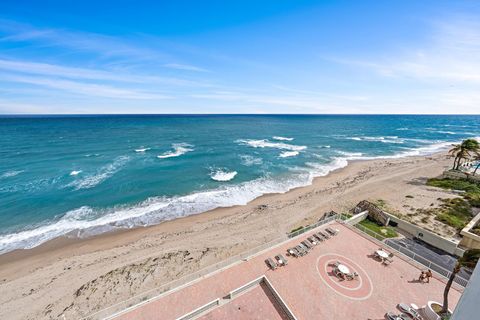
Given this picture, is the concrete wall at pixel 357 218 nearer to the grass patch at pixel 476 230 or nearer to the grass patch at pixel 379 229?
the grass patch at pixel 379 229

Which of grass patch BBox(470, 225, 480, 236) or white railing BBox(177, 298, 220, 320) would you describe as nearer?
white railing BBox(177, 298, 220, 320)

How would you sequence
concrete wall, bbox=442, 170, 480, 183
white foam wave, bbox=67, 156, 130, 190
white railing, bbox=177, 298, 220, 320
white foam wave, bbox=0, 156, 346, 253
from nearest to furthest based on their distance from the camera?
white railing, bbox=177, 298, 220, 320
white foam wave, bbox=0, 156, 346, 253
concrete wall, bbox=442, 170, 480, 183
white foam wave, bbox=67, 156, 130, 190

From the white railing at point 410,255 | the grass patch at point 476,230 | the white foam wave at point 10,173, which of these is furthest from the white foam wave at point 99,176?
the grass patch at point 476,230

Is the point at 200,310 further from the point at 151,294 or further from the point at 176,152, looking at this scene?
the point at 176,152

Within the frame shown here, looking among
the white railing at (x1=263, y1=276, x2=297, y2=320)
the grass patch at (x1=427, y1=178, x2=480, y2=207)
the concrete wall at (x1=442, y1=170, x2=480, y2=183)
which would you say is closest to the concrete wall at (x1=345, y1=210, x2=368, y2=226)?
the white railing at (x1=263, y1=276, x2=297, y2=320)

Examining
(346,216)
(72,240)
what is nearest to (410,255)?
(346,216)

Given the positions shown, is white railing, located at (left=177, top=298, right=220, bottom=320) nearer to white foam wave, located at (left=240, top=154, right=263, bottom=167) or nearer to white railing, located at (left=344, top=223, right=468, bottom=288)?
white railing, located at (left=344, top=223, right=468, bottom=288)

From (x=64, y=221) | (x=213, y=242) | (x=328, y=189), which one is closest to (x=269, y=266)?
(x=213, y=242)
